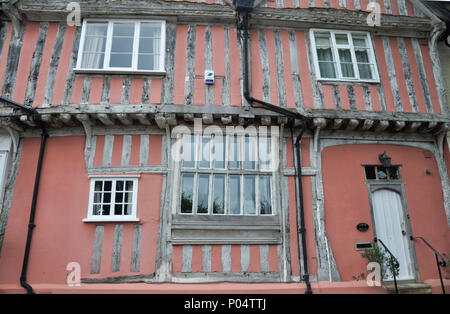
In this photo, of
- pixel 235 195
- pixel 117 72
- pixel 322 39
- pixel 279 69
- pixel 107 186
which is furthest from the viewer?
pixel 322 39

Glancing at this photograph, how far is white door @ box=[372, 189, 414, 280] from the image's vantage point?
20.5 ft

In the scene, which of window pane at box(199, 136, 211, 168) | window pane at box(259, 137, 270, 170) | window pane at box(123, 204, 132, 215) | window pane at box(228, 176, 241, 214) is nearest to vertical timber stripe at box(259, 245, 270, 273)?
window pane at box(228, 176, 241, 214)

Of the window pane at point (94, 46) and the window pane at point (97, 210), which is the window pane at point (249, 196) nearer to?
the window pane at point (97, 210)

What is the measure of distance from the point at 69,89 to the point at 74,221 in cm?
269

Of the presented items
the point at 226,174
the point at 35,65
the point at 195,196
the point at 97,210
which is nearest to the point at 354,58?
the point at 226,174

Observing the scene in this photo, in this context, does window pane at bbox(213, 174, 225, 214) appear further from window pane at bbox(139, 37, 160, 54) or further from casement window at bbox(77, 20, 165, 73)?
window pane at bbox(139, 37, 160, 54)

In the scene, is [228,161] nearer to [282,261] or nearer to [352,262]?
[282,261]

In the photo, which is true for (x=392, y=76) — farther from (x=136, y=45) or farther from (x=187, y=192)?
(x=136, y=45)

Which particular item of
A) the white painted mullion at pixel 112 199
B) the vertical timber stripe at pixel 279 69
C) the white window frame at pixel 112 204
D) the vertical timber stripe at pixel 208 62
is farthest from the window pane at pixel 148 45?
the white painted mullion at pixel 112 199

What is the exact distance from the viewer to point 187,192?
20.0ft

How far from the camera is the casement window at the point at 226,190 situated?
19.2 feet

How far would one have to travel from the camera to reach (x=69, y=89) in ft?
20.7

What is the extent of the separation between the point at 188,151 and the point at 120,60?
2.51 m
